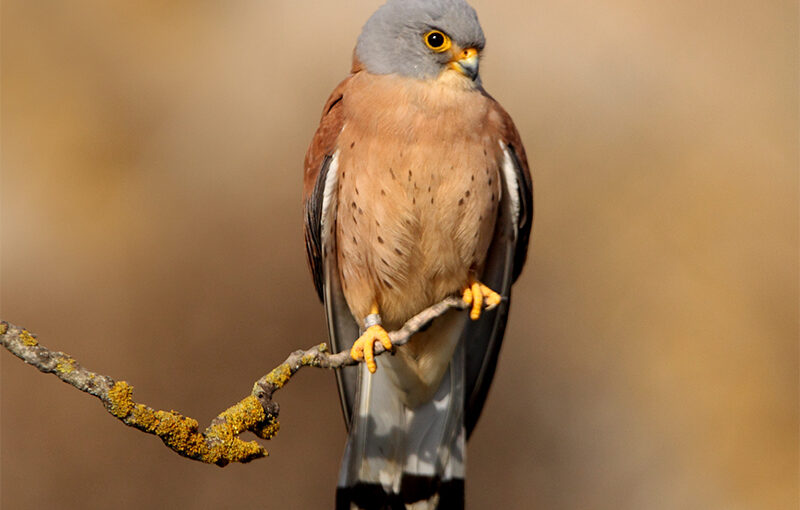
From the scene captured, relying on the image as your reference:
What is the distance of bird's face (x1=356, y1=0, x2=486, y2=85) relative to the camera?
296 centimetres

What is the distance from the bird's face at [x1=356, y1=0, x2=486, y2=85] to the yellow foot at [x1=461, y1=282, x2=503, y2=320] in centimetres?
73

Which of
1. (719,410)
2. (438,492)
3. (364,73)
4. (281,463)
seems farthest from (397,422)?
(719,410)

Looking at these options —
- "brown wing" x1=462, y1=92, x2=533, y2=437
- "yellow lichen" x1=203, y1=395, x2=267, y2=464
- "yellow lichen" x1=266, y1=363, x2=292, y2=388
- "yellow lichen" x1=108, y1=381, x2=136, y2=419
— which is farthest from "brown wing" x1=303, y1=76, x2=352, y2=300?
"yellow lichen" x1=108, y1=381, x2=136, y2=419

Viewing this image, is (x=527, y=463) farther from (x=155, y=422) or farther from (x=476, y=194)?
(x=155, y=422)

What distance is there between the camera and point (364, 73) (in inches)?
125

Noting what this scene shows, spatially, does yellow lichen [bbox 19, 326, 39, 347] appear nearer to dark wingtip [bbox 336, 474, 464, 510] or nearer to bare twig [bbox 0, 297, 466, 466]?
bare twig [bbox 0, 297, 466, 466]

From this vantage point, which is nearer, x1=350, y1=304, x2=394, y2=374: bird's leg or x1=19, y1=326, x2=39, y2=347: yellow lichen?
x1=19, y1=326, x2=39, y2=347: yellow lichen

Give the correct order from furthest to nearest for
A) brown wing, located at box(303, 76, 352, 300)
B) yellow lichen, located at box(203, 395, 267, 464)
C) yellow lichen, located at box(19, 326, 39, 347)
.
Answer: brown wing, located at box(303, 76, 352, 300), yellow lichen, located at box(203, 395, 267, 464), yellow lichen, located at box(19, 326, 39, 347)

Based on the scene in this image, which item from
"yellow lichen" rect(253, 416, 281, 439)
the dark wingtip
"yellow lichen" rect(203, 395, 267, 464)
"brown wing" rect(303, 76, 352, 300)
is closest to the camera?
"yellow lichen" rect(203, 395, 267, 464)

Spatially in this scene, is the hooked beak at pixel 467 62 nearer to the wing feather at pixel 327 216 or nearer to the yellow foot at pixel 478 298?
the wing feather at pixel 327 216

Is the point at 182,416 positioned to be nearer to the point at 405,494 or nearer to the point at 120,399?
the point at 120,399

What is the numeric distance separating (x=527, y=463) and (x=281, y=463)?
1.28 metres

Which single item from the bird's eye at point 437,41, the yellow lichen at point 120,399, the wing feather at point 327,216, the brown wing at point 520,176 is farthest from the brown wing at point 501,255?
the yellow lichen at point 120,399

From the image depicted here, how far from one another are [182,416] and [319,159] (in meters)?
1.26
